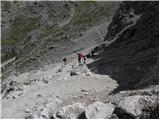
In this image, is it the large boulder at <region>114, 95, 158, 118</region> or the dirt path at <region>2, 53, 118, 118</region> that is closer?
the large boulder at <region>114, 95, 158, 118</region>

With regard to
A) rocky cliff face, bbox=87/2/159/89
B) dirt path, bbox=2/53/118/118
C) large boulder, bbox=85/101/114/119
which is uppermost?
rocky cliff face, bbox=87/2/159/89

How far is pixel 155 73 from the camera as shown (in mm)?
35125

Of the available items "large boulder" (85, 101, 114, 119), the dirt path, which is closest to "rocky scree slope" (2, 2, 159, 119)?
"large boulder" (85, 101, 114, 119)

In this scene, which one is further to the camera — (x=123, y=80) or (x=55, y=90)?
(x=123, y=80)

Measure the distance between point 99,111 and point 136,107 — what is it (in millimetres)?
2488

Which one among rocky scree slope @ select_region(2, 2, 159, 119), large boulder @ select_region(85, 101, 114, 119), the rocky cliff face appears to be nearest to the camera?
rocky scree slope @ select_region(2, 2, 159, 119)

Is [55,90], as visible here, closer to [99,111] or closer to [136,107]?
[99,111]

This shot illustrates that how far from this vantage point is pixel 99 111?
27.5 m

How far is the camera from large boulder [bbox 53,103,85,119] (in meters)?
28.7

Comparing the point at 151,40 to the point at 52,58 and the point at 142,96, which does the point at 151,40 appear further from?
the point at 52,58

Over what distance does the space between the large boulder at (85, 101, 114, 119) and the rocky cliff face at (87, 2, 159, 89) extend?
6.70 meters

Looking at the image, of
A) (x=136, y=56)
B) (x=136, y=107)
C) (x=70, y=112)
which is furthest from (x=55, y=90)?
(x=136, y=107)

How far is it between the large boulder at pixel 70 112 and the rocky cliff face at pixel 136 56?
7150 mm

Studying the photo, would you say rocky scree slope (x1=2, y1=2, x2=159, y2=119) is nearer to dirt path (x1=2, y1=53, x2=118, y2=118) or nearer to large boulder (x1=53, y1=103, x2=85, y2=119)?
large boulder (x1=53, y1=103, x2=85, y2=119)
